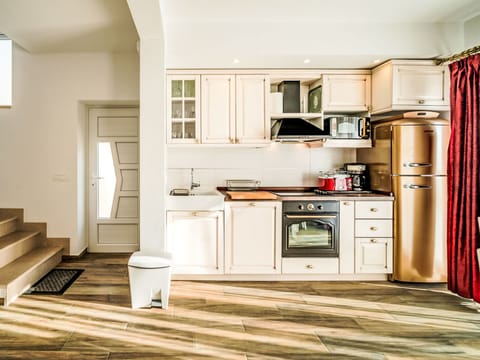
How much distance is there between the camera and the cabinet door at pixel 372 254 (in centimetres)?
385

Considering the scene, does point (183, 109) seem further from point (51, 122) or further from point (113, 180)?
point (51, 122)

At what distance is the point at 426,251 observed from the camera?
3.74 metres

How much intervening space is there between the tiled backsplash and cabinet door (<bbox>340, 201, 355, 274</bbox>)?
2.48 feet

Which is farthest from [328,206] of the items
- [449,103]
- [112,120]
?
[112,120]

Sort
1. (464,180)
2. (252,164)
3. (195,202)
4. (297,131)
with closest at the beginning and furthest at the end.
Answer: (464,180) → (195,202) → (297,131) → (252,164)

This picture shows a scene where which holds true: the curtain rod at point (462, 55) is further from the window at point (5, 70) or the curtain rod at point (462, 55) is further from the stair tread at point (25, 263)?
the window at point (5, 70)

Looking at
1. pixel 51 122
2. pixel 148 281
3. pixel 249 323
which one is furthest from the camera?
pixel 51 122

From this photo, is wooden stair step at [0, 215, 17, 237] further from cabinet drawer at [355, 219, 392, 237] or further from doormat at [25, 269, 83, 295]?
cabinet drawer at [355, 219, 392, 237]

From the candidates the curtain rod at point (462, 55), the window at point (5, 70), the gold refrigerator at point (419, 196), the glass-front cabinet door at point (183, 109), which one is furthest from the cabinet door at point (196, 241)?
the window at point (5, 70)

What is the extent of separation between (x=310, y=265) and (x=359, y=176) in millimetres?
1208

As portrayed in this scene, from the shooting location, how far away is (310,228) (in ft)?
12.6

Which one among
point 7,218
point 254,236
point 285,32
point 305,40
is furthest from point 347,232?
point 7,218

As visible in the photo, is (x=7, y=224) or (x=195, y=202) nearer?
(x=195, y=202)

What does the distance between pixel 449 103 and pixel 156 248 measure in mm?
3257
